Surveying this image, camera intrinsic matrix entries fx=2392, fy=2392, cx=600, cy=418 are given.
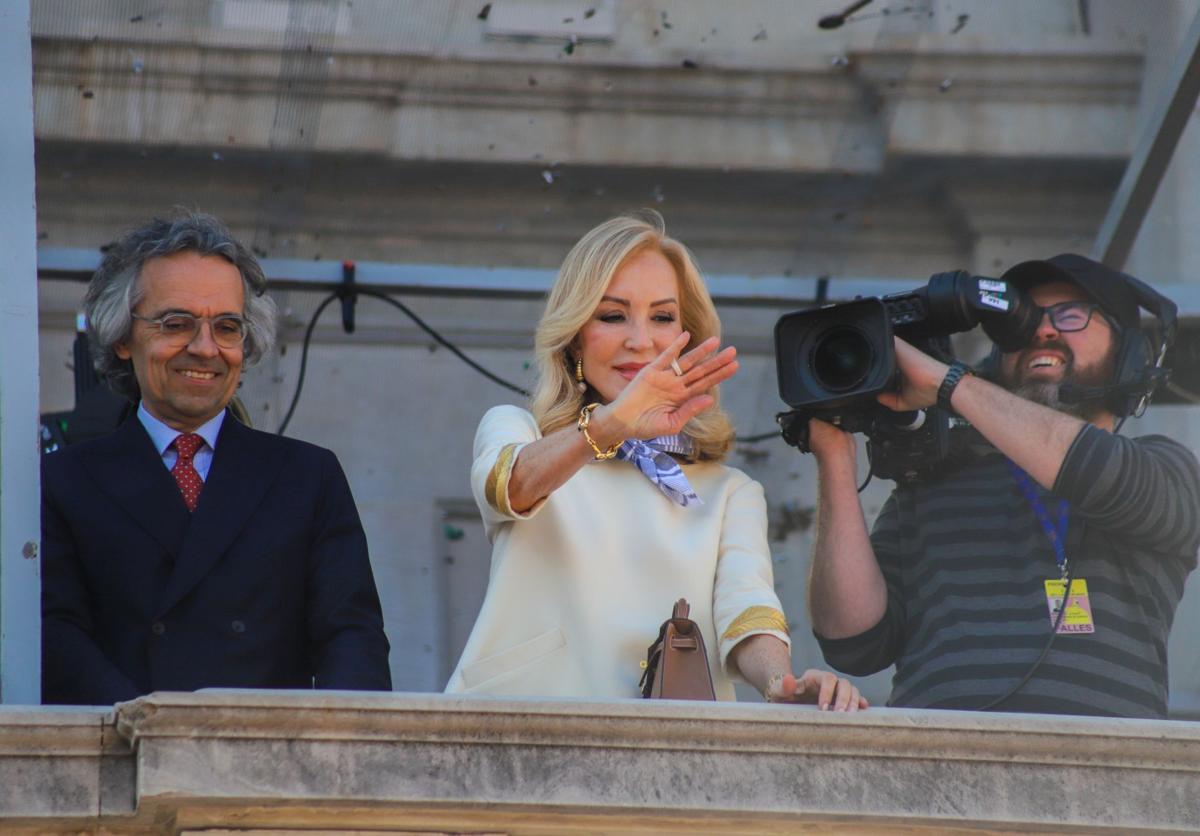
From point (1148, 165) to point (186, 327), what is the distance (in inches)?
99.6

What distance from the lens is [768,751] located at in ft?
10.3

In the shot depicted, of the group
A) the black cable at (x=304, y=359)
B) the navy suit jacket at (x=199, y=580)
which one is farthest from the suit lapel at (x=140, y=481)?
the black cable at (x=304, y=359)

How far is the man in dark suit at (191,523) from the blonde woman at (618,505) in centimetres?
23

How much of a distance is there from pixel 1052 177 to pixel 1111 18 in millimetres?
422

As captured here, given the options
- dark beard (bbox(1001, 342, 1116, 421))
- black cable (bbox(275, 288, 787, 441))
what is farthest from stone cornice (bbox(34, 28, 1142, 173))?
dark beard (bbox(1001, 342, 1116, 421))

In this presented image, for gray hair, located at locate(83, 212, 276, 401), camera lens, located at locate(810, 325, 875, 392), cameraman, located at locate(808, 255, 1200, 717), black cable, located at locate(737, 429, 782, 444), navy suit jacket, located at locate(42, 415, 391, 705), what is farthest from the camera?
black cable, located at locate(737, 429, 782, 444)

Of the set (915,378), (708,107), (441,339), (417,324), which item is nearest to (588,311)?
(915,378)

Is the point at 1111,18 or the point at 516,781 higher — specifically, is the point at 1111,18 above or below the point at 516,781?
above

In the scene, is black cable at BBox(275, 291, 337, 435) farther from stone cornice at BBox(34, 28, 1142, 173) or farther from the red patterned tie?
the red patterned tie

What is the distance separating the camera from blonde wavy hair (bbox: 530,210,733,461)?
148 inches

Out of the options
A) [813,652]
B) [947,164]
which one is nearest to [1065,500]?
[813,652]

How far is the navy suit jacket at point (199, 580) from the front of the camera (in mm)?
3424

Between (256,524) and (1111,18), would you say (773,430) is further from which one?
(256,524)

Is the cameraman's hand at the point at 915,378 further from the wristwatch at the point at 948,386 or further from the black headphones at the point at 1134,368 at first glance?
the black headphones at the point at 1134,368
